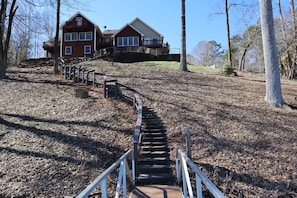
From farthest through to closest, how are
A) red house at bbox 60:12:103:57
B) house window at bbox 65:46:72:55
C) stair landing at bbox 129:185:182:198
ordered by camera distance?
house window at bbox 65:46:72:55
red house at bbox 60:12:103:57
stair landing at bbox 129:185:182:198

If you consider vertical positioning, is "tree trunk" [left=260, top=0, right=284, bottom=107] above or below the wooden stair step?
above

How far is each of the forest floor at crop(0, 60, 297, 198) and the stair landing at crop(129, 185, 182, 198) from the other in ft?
3.42

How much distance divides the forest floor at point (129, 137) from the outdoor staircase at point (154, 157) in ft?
1.14

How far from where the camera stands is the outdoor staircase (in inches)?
227

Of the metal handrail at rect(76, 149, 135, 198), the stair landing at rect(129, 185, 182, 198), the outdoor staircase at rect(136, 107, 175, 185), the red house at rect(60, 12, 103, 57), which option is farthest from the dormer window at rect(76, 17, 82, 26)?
the stair landing at rect(129, 185, 182, 198)

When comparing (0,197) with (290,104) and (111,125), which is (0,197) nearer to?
(111,125)

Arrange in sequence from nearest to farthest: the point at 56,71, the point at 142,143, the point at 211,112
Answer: the point at 142,143 < the point at 211,112 < the point at 56,71

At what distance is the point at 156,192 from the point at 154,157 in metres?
1.57

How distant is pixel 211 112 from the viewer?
30.2ft

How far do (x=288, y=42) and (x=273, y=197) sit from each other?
2213 cm

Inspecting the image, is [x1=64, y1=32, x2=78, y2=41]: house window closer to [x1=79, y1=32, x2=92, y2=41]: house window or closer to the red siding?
the red siding

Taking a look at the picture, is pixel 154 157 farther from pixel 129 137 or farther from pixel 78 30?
pixel 78 30

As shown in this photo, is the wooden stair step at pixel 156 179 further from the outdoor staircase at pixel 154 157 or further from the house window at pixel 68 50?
the house window at pixel 68 50

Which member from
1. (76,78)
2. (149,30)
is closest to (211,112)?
(76,78)
